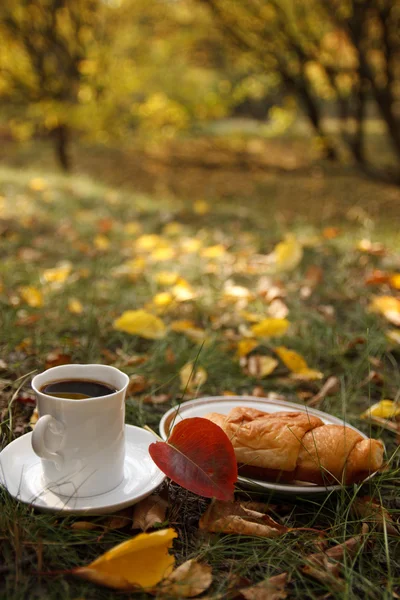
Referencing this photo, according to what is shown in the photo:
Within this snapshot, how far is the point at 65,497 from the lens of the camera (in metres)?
1.06

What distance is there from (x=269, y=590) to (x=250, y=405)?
59 cm

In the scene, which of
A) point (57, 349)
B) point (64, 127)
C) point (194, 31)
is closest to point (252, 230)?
point (57, 349)

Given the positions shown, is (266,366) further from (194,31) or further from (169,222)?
(194,31)

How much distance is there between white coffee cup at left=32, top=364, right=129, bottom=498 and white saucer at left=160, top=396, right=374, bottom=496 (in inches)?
6.9

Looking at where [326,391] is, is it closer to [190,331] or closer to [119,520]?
[190,331]

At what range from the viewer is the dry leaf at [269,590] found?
0.95 m

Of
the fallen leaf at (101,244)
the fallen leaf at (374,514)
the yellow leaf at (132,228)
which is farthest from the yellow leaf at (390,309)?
the yellow leaf at (132,228)

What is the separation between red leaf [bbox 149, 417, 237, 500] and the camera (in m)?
1.07

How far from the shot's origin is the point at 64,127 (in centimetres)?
813

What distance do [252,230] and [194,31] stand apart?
158 inches

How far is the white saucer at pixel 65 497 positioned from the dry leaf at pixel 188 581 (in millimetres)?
153

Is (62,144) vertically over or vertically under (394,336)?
under

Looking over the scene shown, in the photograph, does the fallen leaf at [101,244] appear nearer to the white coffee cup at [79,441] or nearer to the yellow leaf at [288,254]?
the yellow leaf at [288,254]

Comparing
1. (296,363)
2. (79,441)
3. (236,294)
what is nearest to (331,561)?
(79,441)
